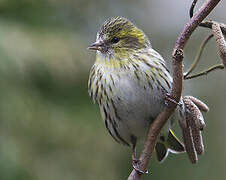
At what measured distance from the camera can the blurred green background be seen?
3928 mm

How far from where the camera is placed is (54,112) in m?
4.24

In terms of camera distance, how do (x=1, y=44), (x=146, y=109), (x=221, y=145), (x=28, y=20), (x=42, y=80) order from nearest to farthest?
(x=146, y=109) → (x=1, y=44) → (x=42, y=80) → (x=28, y=20) → (x=221, y=145)

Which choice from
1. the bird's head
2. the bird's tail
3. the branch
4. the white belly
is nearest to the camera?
the branch

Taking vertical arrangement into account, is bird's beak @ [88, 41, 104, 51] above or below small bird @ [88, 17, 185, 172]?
above

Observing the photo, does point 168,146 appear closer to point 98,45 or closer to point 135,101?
point 135,101

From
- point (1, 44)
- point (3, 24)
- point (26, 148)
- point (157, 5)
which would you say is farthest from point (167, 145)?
point (157, 5)

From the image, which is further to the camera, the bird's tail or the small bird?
the bird's tail

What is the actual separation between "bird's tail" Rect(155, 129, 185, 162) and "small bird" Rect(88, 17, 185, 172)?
72 millimetres

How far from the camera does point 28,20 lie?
4453mm

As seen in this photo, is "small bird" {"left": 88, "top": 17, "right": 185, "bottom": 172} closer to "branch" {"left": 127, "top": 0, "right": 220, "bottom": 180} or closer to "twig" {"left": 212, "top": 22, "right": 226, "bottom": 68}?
"branch" {"left": 127, "top": 0, "right": 220, "bottom": 180}

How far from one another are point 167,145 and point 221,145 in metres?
2.04

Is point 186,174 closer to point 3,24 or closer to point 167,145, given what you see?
point 167,145

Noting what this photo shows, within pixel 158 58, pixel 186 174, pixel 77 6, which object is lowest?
pixel 186 174

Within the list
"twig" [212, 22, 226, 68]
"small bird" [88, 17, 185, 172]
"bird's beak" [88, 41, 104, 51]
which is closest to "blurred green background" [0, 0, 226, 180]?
"small bird" [88, 17, 185, 172]
